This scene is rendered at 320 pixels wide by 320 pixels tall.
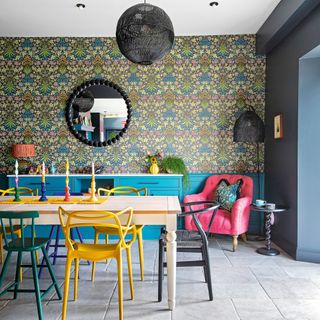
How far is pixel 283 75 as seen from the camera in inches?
170

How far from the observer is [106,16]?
446 cm

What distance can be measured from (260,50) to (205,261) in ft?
11.1

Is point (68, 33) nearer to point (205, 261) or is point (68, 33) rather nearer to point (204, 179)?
point (204, 179)

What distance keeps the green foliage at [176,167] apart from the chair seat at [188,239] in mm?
1850

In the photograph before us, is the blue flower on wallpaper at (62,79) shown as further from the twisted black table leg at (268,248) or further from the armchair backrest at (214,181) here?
the twisted black table leg at (268,248)

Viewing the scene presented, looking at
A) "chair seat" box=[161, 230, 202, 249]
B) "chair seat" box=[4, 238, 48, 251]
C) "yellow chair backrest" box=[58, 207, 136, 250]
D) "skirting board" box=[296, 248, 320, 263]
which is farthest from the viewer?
"skirting board" box=[296, 248, 320, 263]

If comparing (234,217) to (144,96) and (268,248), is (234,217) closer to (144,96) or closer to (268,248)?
(268,248)

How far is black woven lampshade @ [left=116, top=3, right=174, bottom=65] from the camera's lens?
2.55 metres

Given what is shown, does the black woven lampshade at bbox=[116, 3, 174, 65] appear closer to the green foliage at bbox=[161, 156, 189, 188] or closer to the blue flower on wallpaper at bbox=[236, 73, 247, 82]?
the green foliage at bbox=[161, 156, 189, 188]

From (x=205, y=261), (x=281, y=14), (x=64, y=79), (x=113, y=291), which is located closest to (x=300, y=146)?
(x=281, y=14)

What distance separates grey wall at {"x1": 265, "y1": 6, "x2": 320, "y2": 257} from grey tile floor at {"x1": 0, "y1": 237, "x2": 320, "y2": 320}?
0.58m

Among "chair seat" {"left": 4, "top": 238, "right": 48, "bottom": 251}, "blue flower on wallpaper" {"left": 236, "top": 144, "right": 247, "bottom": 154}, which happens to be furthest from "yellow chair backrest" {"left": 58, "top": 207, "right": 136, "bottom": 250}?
"blue flower on wallpaper" {"left": 236, "top": 144, "right": 247, "bottom": 154}

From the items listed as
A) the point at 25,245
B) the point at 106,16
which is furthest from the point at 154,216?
the point at 106,16

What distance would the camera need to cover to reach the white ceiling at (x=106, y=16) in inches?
161
